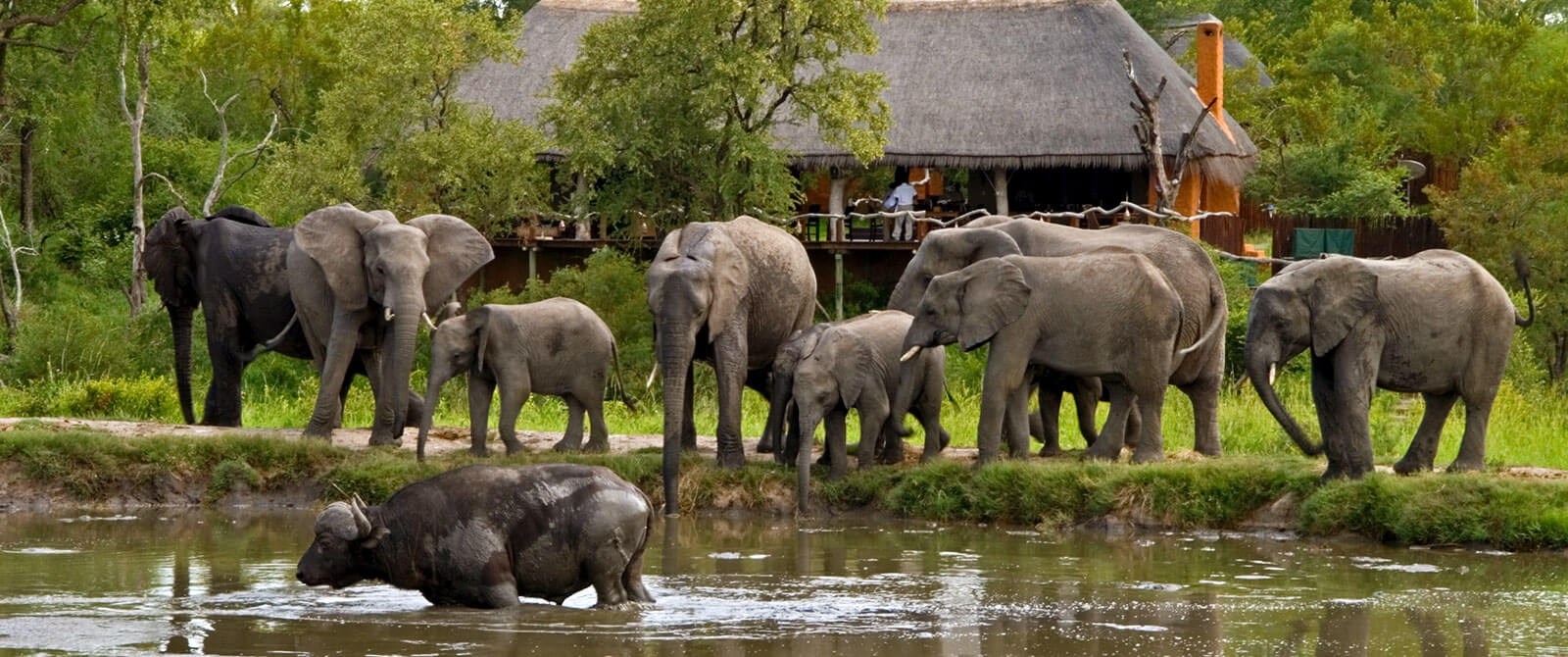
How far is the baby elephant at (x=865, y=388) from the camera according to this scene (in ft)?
54.2

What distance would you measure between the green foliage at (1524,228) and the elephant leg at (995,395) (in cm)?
1276

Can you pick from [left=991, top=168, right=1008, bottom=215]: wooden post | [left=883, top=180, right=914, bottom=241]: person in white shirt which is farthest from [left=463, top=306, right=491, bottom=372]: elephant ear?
[left=991, top=168, right=1008, bottom=215]: wooden post

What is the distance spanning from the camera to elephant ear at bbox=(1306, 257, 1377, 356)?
50.5ft

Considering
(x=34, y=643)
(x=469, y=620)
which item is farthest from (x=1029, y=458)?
(x=34, y=643)

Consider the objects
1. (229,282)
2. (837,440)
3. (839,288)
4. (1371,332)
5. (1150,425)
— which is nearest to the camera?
(1371,332)

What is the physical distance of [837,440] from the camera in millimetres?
17062

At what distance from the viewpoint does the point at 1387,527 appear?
1531cm

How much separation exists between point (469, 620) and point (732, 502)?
5.76 meters

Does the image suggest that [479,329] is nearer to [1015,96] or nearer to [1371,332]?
[1371,332]

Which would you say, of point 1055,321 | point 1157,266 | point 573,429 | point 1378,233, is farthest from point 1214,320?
point 1378,233

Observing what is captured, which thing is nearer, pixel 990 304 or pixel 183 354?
pixel 990 304

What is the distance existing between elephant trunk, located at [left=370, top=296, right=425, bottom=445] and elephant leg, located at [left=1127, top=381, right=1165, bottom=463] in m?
5.88

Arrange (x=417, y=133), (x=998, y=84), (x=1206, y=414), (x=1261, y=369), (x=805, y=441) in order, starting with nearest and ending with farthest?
(x=1261, y=369)
(x=805, y=441)
(x=1206, y=414)
(x=417, y=133)
(x=998, y=84)

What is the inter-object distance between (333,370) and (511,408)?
2.20 m
